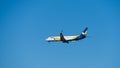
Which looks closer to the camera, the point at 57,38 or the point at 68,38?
the point at 68,38

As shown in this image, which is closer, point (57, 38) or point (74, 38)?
point (74, 38)

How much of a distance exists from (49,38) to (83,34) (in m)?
26.4

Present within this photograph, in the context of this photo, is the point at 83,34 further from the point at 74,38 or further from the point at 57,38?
the point at 57,38

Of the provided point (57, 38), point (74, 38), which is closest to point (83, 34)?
point (74, 38)

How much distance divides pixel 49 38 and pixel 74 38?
24.8 m

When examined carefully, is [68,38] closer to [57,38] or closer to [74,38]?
[74,38]

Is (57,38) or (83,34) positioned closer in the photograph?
(83,34)

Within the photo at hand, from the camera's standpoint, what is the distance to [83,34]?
16550cm

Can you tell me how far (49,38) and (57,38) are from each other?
9656 millimetres

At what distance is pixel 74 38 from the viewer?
541 feet

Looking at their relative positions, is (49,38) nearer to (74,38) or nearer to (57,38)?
(57,38)

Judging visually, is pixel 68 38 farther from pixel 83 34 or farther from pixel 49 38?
→ pixel 49 38

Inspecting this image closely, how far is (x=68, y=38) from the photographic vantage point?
16425cm

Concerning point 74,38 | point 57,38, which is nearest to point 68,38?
A: point 74,38
